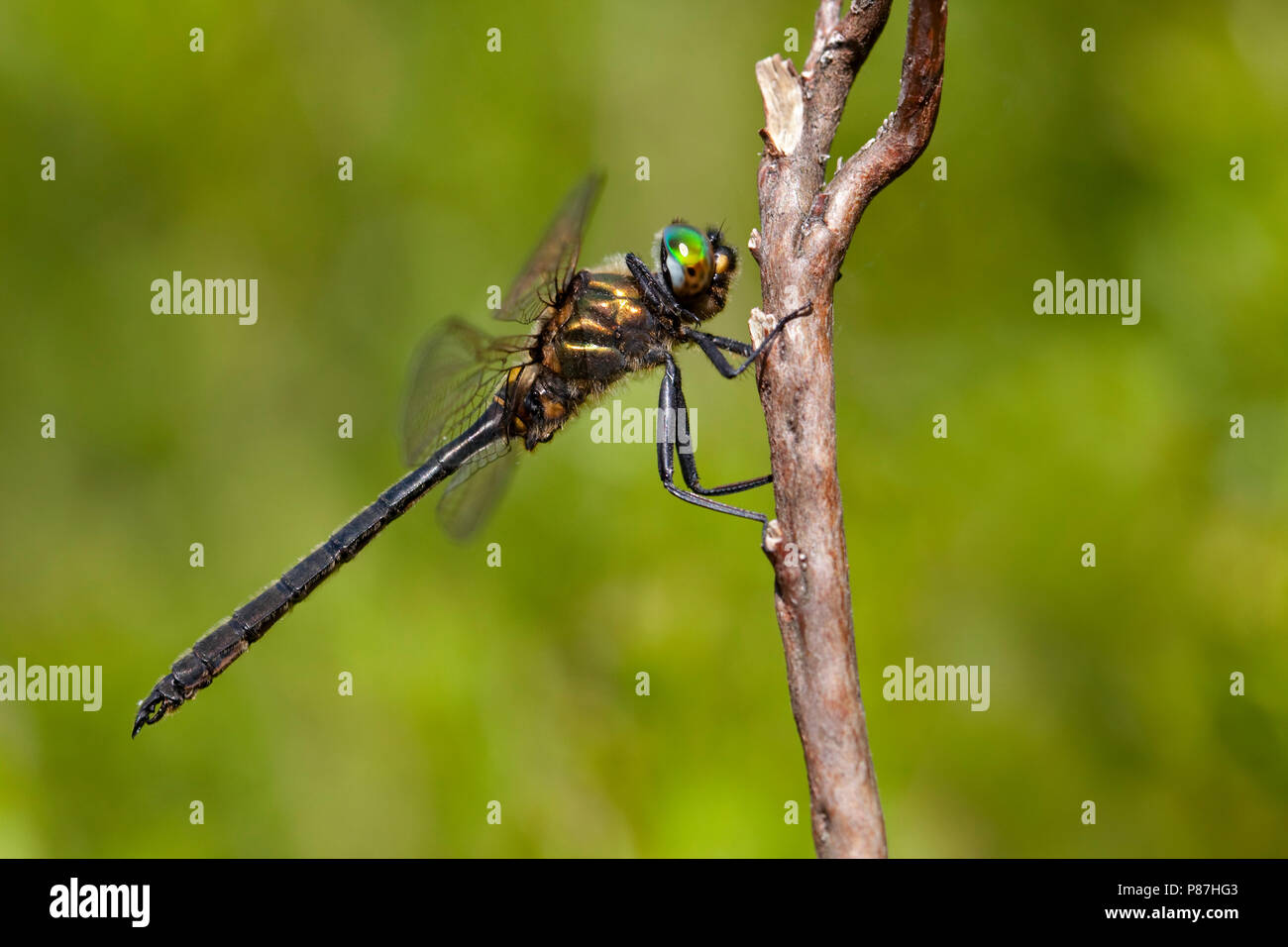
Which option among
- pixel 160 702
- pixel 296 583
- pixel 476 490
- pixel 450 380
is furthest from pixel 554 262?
pixel 160 702

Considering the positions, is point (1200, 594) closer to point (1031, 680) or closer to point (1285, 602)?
point (1285, 602)

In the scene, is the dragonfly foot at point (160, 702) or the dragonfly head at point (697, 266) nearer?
the dragonfly head at point (697, 266)


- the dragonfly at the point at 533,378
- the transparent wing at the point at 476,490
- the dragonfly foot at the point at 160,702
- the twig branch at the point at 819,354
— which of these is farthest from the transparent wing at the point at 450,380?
the twig branch at the point at 819,354

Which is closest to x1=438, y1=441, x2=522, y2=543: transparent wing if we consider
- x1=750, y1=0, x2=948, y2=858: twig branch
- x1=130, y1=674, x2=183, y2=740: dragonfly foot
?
x1=130, y1=674, x2=183, y2=740: dragonfly foot

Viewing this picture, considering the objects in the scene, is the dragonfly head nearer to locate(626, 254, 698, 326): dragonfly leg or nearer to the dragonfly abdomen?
locate(626, 254, 698, 326): dragonfly leg

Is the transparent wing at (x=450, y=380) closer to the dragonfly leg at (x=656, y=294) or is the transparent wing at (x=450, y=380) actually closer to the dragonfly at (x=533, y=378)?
the dragonfly at (x=533, y=378)
